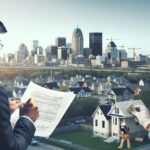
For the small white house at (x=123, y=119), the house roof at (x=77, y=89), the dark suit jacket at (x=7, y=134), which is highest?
the dark suit jacket at (x=7, y=134)

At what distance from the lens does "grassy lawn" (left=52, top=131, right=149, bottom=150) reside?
207 centimetres

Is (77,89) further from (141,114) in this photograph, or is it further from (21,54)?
(141,114)

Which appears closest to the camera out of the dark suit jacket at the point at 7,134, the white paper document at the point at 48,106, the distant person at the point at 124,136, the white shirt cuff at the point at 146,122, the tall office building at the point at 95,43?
the dark suit jacket at the point at 7,134

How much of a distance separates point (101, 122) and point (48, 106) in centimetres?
112

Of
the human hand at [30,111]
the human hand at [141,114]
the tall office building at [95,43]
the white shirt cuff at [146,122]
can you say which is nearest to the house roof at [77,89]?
the tall office building at [95,43]

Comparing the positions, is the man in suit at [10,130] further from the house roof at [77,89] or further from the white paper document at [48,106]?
the house roof at [77,89]

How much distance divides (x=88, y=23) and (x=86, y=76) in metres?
0.35

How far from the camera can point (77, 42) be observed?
7.70 ft

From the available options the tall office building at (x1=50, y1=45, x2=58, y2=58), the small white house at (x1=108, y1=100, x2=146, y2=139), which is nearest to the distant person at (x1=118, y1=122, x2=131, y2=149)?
the small white house at (x1=108, y1=100, x2=146, y2=139)

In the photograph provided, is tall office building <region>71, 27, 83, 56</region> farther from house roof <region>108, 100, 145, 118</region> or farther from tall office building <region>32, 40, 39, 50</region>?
house roof <region>108, 100, 145, 118</region>

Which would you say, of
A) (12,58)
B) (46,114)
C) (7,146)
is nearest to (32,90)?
(46,114)

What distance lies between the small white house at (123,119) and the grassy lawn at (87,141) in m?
0.07

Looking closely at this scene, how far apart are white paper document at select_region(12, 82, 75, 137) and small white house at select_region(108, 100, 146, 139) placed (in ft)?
2.40

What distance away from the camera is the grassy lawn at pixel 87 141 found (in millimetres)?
2067
